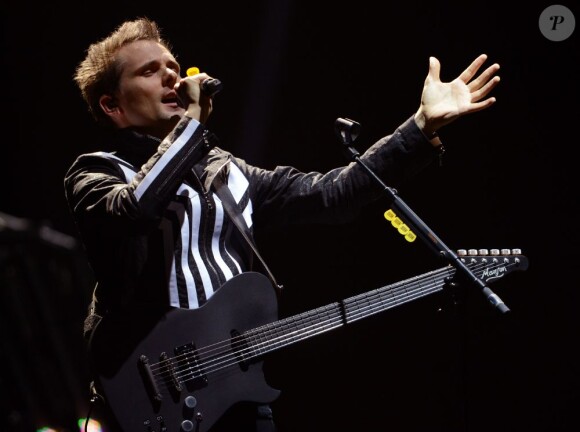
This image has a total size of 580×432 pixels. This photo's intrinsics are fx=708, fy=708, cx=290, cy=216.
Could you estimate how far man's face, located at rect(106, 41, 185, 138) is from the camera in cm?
243

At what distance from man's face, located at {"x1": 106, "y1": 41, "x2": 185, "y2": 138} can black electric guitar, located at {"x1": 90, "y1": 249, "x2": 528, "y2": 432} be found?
0.66 m

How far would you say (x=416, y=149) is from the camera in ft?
7.54

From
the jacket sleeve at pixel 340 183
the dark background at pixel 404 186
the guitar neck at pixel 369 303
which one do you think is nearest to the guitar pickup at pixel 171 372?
the guitar neck at pixel 369 303

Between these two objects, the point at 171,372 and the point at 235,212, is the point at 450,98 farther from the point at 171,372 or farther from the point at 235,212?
the point at 171,372

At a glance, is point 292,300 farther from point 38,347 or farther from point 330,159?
point 38,347

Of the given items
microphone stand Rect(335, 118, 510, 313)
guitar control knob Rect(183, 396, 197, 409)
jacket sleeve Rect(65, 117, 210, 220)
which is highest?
jacket sleeve Rect(65, 117, 210, 220)

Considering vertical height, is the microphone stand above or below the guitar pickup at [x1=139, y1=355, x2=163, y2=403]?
above

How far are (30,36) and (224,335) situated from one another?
2809mm

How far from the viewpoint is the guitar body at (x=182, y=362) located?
6.48 ft

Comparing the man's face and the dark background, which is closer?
the man's face

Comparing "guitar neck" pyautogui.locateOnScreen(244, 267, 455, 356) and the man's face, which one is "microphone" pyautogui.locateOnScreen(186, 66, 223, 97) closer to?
the man's face

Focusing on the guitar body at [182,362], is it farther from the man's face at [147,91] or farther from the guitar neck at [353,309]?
the man's face at [147,91]

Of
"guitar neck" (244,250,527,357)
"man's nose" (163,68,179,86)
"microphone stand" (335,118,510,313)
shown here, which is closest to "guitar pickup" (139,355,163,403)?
"guitar neck" (244,250,527,357)

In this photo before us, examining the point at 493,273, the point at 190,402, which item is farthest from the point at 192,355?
the point at 493,273
